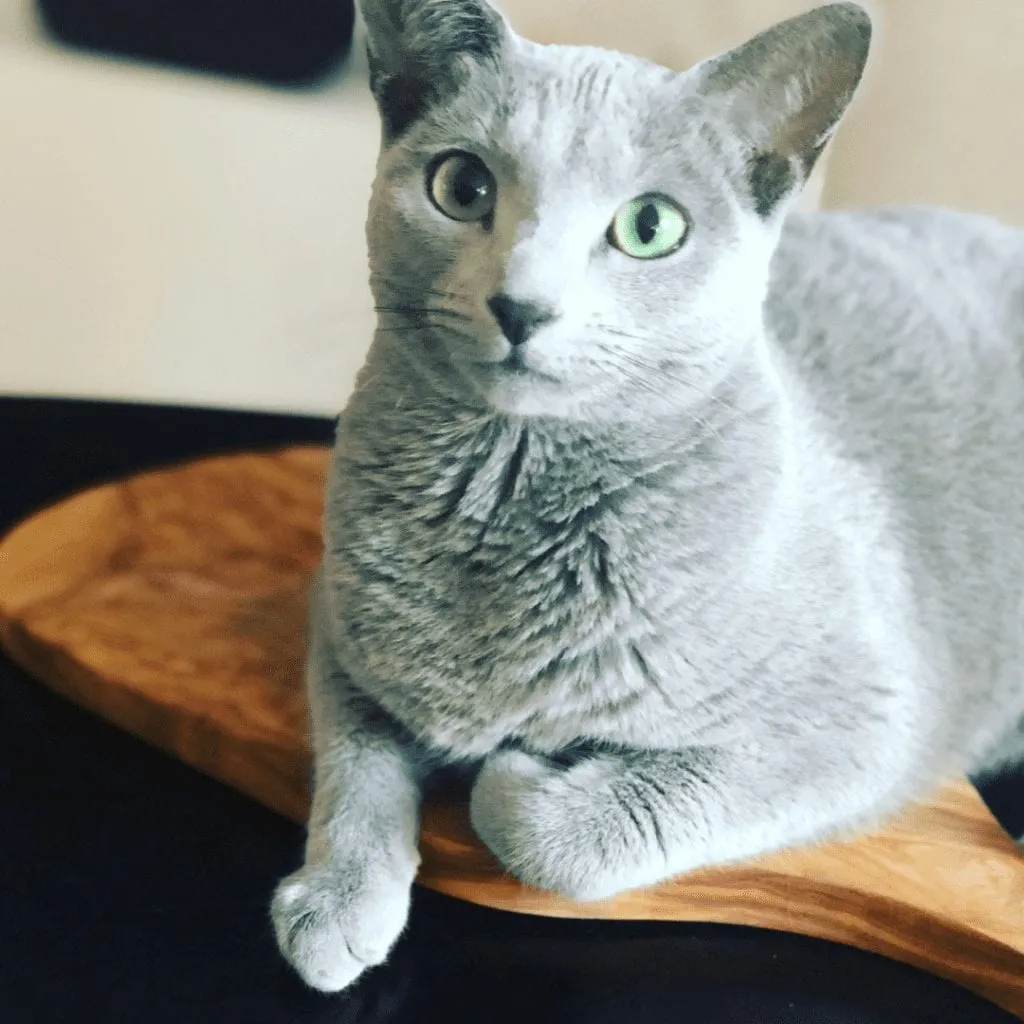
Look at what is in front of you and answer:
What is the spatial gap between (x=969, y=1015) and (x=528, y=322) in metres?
0.51

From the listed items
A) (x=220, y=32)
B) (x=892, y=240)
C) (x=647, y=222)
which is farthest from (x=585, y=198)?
(x=220, y=32)

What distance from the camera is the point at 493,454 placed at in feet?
2.23

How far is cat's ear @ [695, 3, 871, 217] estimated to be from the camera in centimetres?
61

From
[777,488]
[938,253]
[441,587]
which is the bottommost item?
[441,587]

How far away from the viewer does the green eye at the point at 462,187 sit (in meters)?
0.63

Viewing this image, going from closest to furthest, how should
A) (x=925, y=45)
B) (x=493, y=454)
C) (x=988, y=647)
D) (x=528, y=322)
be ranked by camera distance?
(x=528, y=322)
(x=493, y=454)
(x=988, y=647)
(x=925, y=45)

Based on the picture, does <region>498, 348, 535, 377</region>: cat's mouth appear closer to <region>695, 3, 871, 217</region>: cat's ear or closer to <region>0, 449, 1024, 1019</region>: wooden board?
<region>695, 3, 871, 217</region>: cat's ear

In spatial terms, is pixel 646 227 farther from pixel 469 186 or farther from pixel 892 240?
pixel 892 240

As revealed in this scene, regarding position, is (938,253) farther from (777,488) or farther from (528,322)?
(528,322)

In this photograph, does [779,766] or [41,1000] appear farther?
[779,766]

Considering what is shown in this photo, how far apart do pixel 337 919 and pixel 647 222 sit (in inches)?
17.3

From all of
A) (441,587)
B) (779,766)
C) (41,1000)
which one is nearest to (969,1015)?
(779,766)

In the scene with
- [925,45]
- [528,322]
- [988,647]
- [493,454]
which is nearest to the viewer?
[528,322]

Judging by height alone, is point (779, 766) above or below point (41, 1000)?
above
